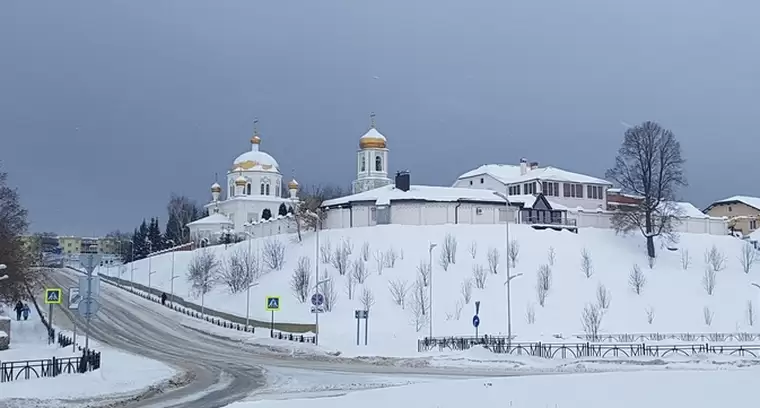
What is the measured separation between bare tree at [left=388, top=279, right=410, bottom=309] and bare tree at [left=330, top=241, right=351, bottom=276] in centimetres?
617

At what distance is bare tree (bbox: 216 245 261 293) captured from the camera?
86.4 metres

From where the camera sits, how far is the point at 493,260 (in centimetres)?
7825

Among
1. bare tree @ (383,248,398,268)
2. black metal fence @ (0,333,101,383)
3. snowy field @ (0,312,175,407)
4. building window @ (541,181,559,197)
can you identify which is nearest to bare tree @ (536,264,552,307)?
bare tree @ (383,248,398,268)

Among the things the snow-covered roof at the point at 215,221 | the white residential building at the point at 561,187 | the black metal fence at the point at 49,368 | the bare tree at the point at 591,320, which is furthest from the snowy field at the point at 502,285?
the snow-covered roof at the point at 215,221

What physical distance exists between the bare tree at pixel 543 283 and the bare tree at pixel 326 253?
19.5m

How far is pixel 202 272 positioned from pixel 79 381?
65.4m

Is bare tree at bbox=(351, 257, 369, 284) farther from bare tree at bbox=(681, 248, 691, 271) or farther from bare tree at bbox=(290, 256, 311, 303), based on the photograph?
bare tree at bbox=(681, 248, 691, 271)

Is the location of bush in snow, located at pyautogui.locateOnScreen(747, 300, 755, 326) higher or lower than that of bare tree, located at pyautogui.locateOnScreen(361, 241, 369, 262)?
lower

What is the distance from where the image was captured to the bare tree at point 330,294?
72.3 m

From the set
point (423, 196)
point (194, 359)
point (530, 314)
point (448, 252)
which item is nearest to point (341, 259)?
point (448, 252)

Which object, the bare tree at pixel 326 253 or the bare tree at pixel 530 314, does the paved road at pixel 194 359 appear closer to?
the bare tree at pixel 326 253

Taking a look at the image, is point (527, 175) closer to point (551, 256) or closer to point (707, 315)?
point (551, 256)

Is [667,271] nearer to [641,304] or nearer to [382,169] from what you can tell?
[641,304]

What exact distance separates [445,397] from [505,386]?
117 inches
